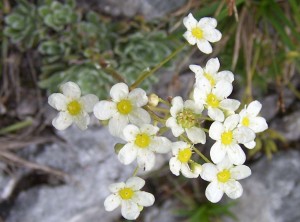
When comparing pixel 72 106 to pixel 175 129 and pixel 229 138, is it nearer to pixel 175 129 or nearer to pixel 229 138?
pixel 175 129

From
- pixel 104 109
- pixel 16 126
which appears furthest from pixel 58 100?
pixel 16 126

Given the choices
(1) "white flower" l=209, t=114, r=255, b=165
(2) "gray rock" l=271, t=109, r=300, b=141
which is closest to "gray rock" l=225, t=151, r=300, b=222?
(2) "gray rock" l=271, t=109, r=300, b=141

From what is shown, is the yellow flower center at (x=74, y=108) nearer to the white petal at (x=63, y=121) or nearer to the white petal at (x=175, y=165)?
the white petal at (x=63, y=121)

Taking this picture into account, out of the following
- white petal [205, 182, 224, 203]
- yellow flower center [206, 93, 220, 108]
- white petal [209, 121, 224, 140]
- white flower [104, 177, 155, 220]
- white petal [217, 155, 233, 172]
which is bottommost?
white flower [104, 177, 155, 220]

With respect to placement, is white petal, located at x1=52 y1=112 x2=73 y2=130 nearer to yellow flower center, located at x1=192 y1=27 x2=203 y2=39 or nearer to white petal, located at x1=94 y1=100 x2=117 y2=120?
white petal, located at x1=94 y1=100 x2=117 y2=120

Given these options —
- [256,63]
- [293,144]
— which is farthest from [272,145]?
[256,63]

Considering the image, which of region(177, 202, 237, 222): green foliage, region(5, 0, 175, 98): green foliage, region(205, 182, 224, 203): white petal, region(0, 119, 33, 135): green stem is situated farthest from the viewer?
region(177, 202, 237, 222): green foliage

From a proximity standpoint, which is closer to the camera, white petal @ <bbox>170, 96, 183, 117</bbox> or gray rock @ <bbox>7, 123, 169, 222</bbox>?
white petal @ <bbox>170, 96, 183, 117</bbox>
